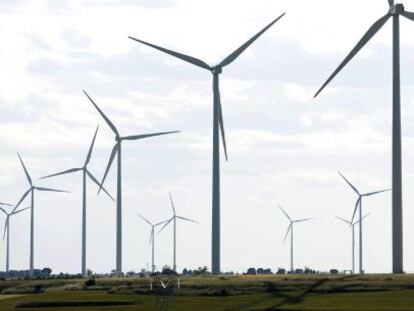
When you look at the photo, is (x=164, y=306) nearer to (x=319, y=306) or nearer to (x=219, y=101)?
(x=319, y=306)

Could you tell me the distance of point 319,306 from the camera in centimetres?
11306

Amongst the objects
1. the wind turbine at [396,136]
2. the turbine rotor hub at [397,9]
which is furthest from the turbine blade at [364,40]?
the turbine rotor hub at [397,9]

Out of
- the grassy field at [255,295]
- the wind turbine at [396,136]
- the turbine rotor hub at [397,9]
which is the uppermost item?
the turbine rotor hub at [397,9]

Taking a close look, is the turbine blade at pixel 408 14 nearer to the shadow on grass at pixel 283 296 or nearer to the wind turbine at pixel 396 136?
the wind turbine at pixel 396 136

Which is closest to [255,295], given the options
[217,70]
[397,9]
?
[397,9]

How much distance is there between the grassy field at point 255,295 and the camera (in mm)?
116875

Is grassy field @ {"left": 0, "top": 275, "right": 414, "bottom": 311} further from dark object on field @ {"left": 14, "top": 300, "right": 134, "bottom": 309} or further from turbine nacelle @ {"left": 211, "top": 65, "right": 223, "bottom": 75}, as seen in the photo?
turbine nacelle @ {"left": 211, "top": 65, "right": 223, "bottom": 75}

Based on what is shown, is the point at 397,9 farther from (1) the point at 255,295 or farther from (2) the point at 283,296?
(2) the point at 283,296

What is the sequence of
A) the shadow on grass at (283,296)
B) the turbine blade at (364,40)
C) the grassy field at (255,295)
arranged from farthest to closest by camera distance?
the turbine blade at (364,40) → the shadow on grass at (283,296) → the grassy field at (255,295)

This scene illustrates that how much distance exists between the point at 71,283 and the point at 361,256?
42083 millimetres

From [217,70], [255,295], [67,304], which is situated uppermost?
[217,70]

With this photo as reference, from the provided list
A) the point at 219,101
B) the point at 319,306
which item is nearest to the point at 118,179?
the point at 219,101

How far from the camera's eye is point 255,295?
132 m

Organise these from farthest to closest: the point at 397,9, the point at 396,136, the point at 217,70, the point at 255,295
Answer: the point at 217,70, the point at 397,9, the point at 396,136, the point at 255,295
